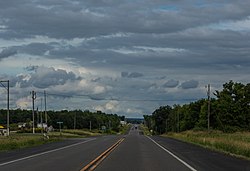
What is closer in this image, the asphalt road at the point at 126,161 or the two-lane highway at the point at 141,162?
the two-lane highway at the point at 141,162

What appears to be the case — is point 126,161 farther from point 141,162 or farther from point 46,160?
point 46,160

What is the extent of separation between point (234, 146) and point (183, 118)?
117 meters

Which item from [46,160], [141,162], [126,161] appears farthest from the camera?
[46,160]

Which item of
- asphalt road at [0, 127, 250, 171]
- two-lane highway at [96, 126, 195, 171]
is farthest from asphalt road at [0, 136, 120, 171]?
two-lane highway at [96, 126, 195, 171]

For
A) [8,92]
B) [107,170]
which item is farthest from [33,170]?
[8,92]

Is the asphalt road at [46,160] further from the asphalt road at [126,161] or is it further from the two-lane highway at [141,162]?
the two-lane highway at [141,162]

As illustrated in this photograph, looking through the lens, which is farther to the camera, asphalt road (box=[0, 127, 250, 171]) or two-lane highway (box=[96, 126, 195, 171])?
asphalt road (box=[0, 127, 250, 171])

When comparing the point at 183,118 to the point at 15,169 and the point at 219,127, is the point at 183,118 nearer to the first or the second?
the point at 219,127

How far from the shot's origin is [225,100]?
114 meters

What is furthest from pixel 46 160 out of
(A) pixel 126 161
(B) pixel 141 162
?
(B) pixel 141 162

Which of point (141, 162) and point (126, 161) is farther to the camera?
point (126, 161)

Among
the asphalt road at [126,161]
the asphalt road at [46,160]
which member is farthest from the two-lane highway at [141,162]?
the asphalt road at [46,160]

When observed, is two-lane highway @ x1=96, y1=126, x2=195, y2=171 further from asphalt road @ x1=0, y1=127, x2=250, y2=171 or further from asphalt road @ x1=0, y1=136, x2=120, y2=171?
asphalt road @ x1=0, y1=136, x2=120, y2=171

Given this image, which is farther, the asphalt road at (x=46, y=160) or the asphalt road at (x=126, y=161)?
the asphalt road at (x=126, y=161)
